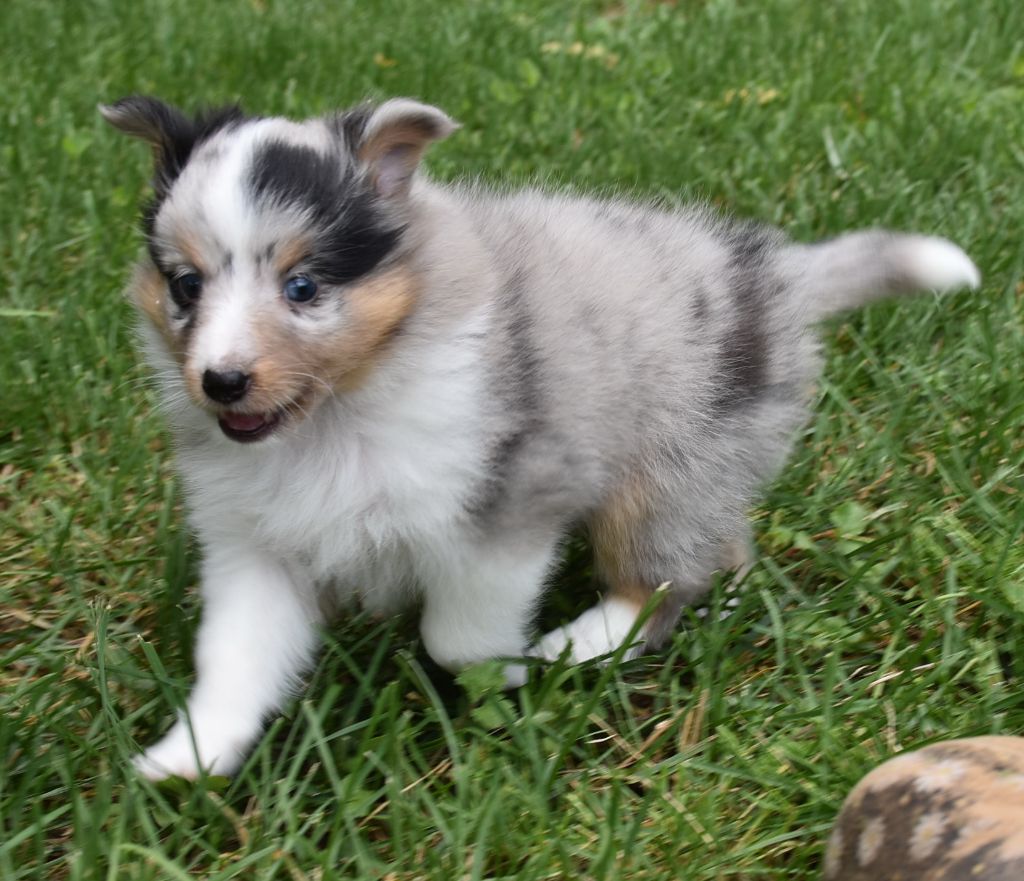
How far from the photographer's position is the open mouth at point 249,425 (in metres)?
2.58

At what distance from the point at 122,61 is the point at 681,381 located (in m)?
3.87

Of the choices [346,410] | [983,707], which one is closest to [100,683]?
[346,410]

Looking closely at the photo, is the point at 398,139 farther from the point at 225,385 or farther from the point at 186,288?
the point at 225,385

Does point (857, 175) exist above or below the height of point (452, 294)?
below

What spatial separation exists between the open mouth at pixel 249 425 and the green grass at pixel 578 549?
567 mm

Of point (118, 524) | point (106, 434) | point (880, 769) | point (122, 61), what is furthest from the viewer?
point (122, 61)

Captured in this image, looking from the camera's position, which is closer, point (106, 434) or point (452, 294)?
point (452, 294)

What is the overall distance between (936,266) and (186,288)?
1800mm

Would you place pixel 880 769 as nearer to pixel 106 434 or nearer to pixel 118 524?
pixel 118 524

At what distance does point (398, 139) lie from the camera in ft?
8.86

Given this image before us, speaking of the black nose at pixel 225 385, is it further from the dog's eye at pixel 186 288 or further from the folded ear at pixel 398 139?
the folded ear at pixel 398 139

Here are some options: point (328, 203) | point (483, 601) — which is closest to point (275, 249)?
point (328, 203)

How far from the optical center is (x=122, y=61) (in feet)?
19.2

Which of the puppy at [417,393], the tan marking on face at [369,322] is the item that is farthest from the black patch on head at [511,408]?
the tan marking on face at [369,322]
